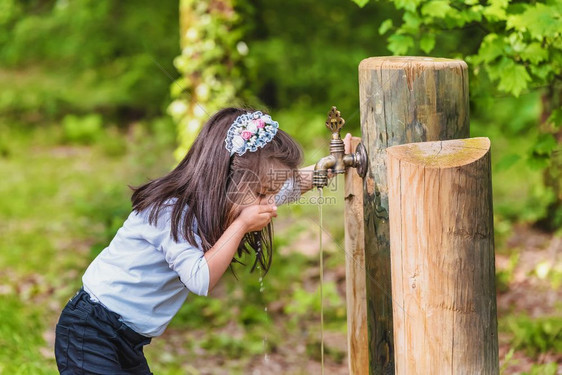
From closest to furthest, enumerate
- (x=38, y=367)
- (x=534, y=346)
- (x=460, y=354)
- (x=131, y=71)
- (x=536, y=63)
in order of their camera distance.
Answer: (x=460, y=354) < (x=536, y=63) < (x=38, y=367) < (x=534, y=346) < (x=131, y=71)

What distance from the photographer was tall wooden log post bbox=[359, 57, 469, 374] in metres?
2.40

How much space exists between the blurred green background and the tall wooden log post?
23.6 inches

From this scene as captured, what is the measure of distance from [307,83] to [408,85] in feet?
21.8

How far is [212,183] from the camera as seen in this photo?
2471 millimetres

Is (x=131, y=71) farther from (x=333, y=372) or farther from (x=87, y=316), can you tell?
(x=87, y=316)

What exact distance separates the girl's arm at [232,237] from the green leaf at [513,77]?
3.88ft

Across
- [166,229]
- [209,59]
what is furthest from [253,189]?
[209,59]

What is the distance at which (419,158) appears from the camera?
85.8 inches

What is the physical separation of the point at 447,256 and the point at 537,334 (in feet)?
7.67

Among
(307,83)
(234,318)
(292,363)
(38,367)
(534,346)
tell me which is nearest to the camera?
(38,367)

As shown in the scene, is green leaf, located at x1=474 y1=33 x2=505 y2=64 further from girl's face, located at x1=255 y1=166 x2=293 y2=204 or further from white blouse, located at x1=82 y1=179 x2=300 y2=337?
white blouse, located at x1=82 y1=179 x2=300 y2=337

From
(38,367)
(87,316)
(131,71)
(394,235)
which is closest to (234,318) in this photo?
(38,367)

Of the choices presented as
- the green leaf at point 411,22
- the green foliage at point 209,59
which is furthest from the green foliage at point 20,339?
A: the green leaf at point 411,22

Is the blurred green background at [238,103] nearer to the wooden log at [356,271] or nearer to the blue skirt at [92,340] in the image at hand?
the wooden log at [356,271]
